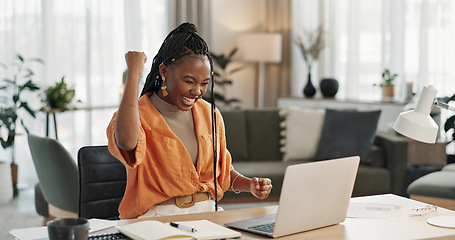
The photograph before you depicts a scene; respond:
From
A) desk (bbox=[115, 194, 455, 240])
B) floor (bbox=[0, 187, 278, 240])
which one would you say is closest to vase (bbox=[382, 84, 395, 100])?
floor (bbox=[0, 187, 278, 240])

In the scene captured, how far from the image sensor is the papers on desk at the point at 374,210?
5.97 feet

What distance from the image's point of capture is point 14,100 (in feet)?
15.6

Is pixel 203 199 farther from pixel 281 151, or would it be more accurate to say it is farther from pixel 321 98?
pixel 321 98

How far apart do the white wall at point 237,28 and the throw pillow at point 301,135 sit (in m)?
2.25

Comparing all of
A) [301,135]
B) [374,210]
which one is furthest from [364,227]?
[301,135]

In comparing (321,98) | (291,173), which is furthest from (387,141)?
(291,173)

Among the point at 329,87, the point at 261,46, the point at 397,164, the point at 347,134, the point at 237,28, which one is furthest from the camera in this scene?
the point at 237,28

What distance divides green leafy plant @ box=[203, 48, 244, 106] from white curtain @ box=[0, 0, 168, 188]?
0.67 m

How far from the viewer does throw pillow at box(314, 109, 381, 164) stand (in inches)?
171

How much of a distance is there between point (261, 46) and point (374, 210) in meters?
4.52

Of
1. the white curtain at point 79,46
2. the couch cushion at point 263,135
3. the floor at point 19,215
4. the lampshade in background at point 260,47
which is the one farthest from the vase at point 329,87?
the floor at point 19,215

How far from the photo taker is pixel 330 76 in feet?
20.9

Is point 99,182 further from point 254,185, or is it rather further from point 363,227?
point 363,227

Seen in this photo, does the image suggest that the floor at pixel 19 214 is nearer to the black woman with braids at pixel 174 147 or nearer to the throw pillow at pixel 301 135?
the throw pillow at pixel 301 135
